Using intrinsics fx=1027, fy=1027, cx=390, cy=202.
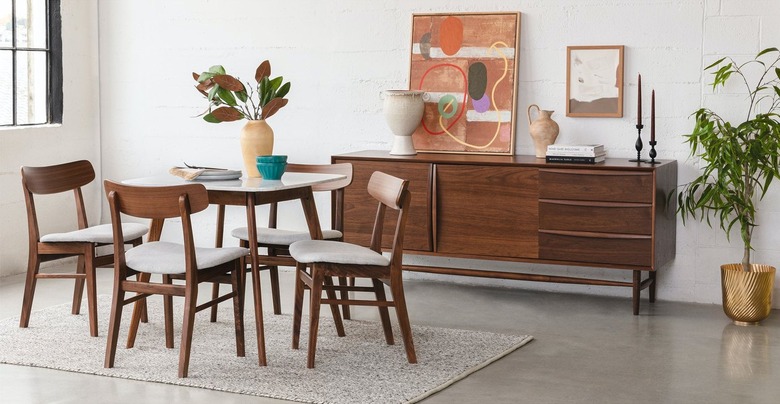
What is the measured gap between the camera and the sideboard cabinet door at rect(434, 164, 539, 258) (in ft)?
19.6

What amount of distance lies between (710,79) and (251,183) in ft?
9.45

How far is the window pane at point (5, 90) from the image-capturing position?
6.98 m

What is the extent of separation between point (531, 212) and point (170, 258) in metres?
2.28

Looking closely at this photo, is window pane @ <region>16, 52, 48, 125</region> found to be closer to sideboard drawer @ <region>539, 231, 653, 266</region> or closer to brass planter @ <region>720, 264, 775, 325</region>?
sideboard drawer @ <region>539, 231, 653, 266</region>

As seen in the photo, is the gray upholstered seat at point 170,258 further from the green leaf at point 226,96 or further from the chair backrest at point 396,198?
the green leaf at point 226,96

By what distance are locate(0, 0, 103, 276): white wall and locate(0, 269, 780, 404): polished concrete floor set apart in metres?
0.59

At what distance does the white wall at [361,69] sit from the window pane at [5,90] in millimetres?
457

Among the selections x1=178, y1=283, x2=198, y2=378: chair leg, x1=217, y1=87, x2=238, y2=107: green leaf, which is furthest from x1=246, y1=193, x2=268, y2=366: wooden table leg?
x1=217, y1=87, x2=238, y2=107: green leaf

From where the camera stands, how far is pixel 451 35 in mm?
6641

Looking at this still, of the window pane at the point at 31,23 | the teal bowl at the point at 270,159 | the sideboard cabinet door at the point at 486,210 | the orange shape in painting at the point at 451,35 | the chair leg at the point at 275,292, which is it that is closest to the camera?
the teal bowl at the point at 270,159

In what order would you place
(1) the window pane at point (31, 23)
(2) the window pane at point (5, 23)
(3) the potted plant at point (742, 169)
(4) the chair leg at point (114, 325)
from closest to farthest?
(4) the chair leg at point (114, 325), (3) the potted plant at point (742, 169), (2) the window pane at point (5, 23), (1) the window pane at point (31, 23)

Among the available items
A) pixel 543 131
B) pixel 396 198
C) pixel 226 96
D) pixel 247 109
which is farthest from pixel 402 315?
pixel 543 131

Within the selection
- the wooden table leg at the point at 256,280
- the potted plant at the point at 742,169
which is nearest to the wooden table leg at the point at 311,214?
the wooden table leg at the point at 256,280

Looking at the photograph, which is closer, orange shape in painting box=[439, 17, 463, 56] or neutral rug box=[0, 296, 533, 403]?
neutral rug box=[0, 296, 533, 403]
